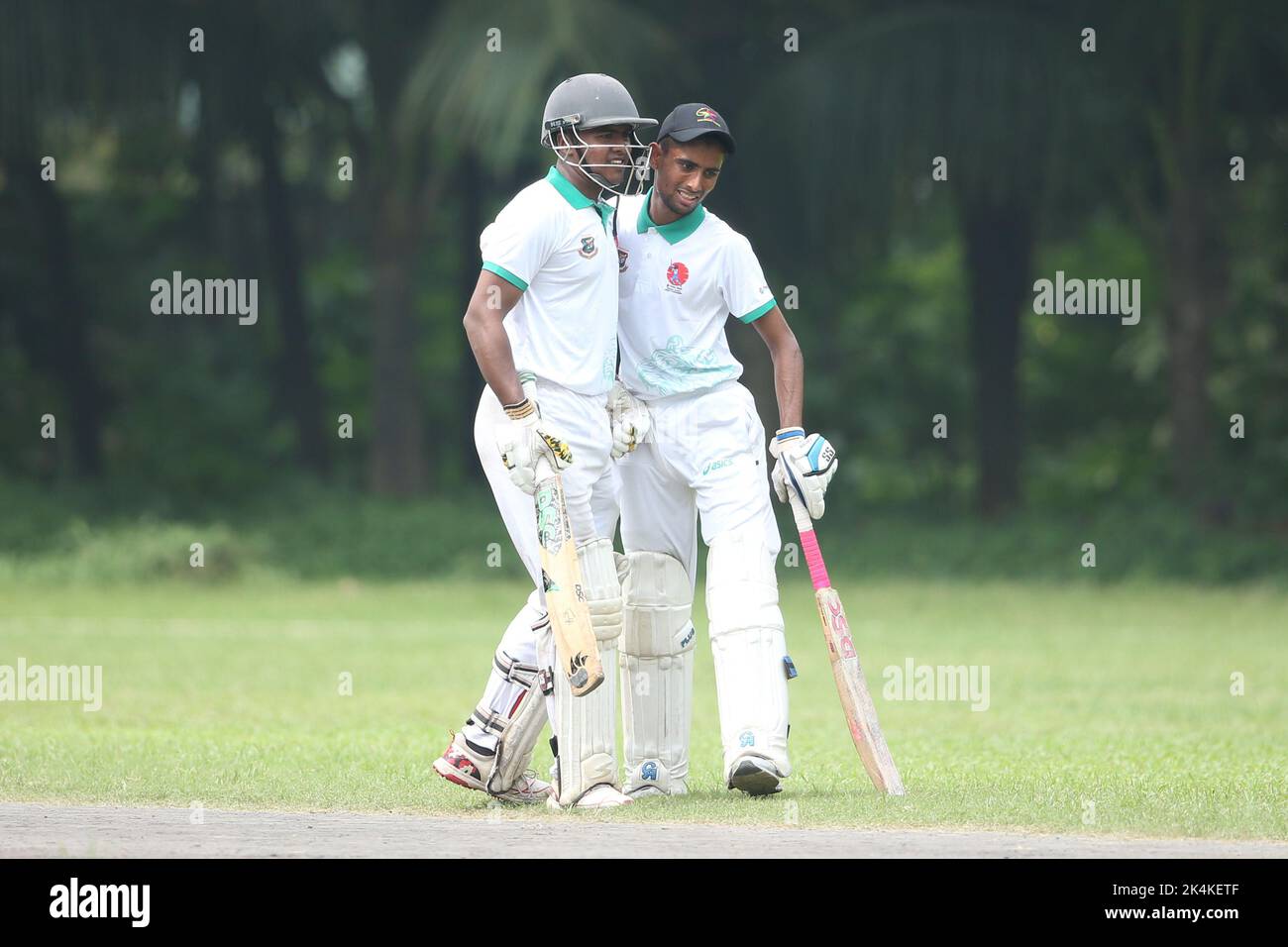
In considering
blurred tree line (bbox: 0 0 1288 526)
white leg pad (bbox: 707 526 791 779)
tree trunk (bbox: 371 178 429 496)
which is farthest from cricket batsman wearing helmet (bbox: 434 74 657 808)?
tree trunk (bbox: 371 178 429 496)

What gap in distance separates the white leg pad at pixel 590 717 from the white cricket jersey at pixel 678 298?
888 mm

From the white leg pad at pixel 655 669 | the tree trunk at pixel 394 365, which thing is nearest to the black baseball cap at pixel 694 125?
the white leg pad at pixel 655 669

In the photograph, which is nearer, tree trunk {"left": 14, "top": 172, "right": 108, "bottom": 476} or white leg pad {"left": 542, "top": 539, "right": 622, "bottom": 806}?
white leg pad {"left": 542, "top": 539, "right": 622, "bottom": 806}

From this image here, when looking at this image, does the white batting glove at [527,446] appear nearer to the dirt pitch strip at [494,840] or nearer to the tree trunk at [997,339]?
the dirt pitch strip at [494,840]

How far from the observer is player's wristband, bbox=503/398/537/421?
7.79m

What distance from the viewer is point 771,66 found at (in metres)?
25.2

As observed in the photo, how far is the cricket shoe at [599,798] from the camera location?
789 centimetres

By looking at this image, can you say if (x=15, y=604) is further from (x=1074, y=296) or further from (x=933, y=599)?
(x=1074, y=296)

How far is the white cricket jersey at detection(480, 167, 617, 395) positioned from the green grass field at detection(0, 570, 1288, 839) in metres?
1.67

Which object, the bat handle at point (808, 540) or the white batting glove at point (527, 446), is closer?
the white batting glove at point (527, 446)

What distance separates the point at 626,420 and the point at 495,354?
798 mm

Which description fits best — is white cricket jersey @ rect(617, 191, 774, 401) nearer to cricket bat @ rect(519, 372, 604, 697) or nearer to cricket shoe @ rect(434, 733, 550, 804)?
cricket bat @ rect(519, 372, 604, 697)

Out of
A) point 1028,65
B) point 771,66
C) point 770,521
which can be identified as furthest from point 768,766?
point 771,66
